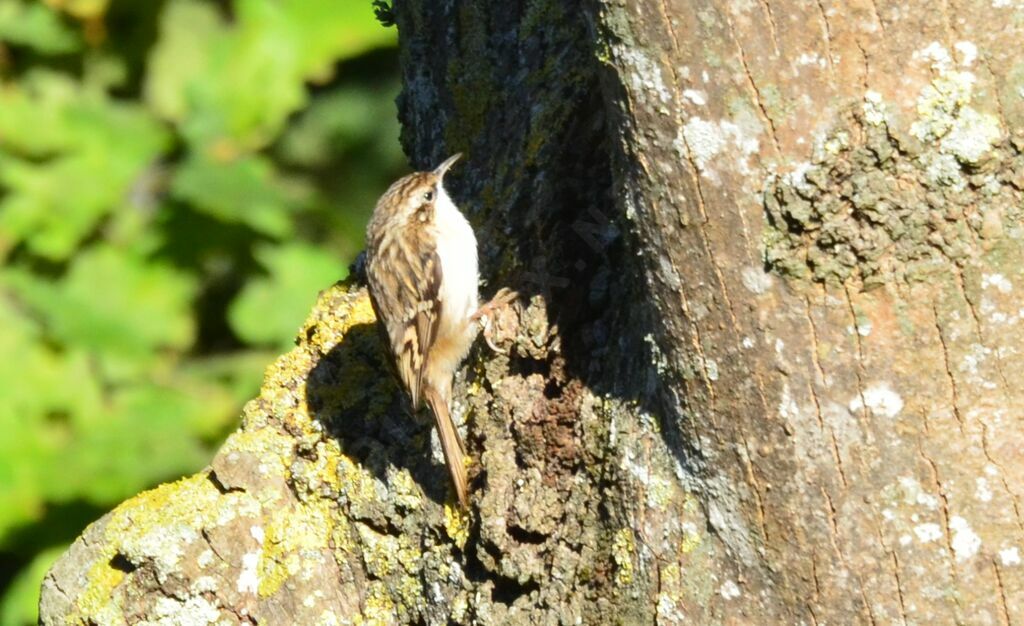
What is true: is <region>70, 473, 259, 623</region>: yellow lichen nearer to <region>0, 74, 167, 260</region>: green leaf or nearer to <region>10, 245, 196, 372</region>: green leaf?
<region>10, 245, 196, 372</region>: green leaf

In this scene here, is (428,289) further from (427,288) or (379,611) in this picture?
(379,611)

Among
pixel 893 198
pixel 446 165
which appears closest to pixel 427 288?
pixel 446 165

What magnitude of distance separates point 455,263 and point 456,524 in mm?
817

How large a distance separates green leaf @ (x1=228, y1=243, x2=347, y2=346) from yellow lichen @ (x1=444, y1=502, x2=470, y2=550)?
2.93 m

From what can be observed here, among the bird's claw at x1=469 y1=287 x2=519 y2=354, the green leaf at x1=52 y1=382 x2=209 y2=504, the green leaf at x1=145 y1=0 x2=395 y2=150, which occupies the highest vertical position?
the green leaf at x1=145 y1=0 x2=395 y2=150

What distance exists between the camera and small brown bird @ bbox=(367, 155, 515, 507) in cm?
294

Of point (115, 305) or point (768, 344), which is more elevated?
point (115, 305)

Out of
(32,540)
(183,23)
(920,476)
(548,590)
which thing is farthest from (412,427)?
(183,23)

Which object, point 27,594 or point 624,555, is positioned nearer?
point 624,555

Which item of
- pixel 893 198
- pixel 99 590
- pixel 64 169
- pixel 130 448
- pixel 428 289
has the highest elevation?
pixel 64 169

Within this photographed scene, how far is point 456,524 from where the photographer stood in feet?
8.82

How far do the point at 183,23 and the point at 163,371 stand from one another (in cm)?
163

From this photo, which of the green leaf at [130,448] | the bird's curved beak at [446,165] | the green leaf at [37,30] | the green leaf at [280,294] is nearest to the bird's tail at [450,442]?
the bird's curved beak at [446,165]

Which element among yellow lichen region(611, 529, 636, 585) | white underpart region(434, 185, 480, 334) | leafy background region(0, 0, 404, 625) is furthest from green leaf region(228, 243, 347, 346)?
yellow lichen region(611, 529, 636, 585)
